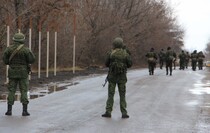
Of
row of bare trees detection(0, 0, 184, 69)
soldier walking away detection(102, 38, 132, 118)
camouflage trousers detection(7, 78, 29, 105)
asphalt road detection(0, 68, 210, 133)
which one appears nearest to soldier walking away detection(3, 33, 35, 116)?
camouflage trousers detection(7, 78, 29, 105)

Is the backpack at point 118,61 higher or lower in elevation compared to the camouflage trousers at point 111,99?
higher

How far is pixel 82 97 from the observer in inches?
641

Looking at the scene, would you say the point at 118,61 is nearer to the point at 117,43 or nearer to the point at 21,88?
the point at 117,43

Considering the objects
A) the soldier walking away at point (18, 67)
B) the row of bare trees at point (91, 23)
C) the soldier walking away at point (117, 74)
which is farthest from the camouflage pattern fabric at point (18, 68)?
the row of bare trees at point (91, 23)

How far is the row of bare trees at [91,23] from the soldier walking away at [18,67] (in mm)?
10175

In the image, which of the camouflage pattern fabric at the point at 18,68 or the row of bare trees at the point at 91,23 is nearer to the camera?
the camouflage pattern fabric at the point at 18,68

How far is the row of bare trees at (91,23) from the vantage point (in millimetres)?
28875

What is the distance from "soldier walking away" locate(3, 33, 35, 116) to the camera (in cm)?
1148

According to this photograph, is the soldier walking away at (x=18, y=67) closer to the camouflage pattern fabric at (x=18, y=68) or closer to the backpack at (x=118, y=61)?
the camouflage pattern fabric at (x=18, y=68)

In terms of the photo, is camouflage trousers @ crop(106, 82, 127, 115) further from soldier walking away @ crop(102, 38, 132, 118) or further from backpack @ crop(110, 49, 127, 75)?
backpack @ crop(110, 49, 127, 75)

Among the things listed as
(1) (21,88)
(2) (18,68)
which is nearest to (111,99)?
(1) (21,88)

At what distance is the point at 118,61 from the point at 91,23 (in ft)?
111

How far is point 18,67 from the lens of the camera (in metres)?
11.5

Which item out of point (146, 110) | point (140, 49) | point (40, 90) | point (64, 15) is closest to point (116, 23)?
point (140, 49)
